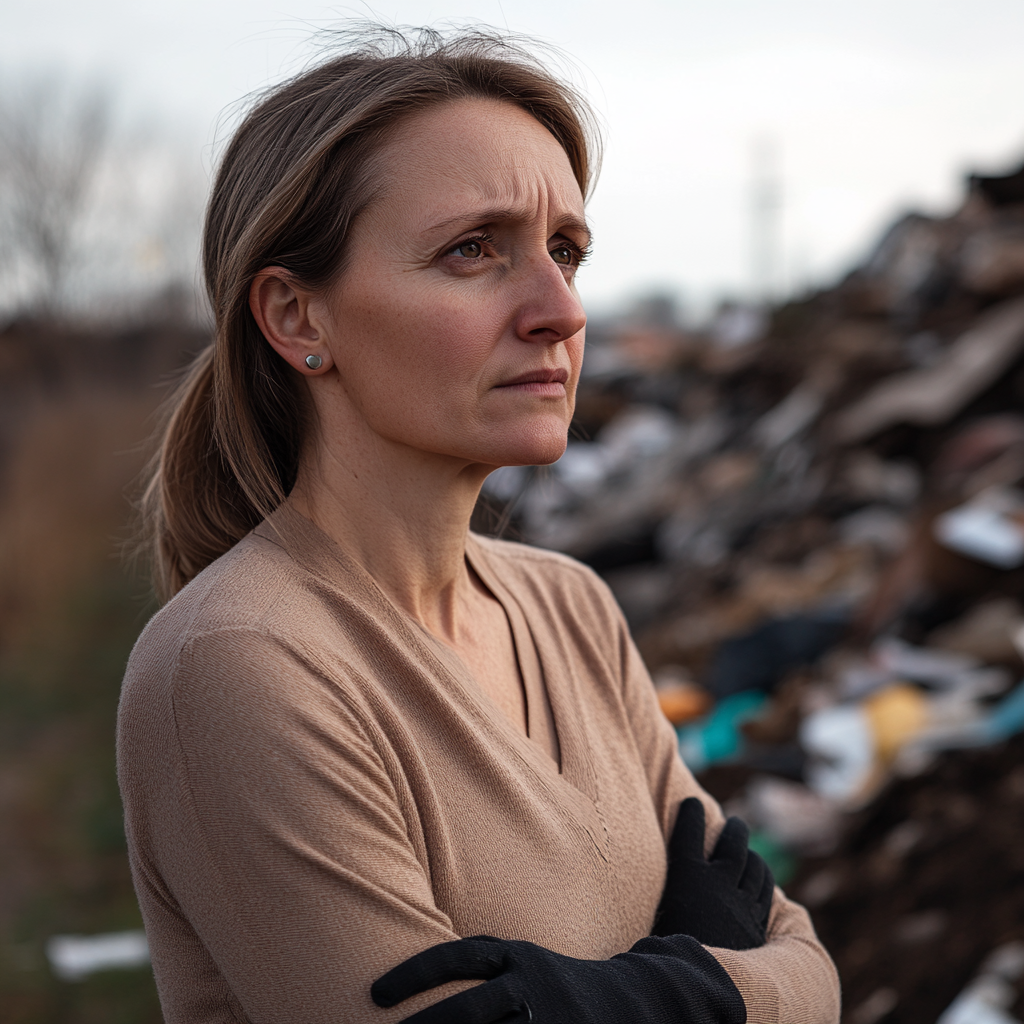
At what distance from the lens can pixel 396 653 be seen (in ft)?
4.44

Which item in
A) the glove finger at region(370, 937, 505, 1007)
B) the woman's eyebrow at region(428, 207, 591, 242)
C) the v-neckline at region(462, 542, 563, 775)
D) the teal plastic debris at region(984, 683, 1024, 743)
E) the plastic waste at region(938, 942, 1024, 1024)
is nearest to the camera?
the glove finger at region(370, 937, 505, 1007)

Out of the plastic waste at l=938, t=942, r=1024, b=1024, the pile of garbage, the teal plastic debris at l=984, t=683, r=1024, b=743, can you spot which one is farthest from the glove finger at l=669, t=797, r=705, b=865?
the teal plastic debris at l=984, t=683, r=1024, b=743

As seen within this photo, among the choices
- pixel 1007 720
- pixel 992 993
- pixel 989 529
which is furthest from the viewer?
pixel 989 529

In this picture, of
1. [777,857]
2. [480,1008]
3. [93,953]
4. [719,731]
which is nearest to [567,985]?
[480,1008]

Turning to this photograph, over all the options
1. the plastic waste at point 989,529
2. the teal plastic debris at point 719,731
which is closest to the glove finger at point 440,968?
the teal plastic debris at point 719,731

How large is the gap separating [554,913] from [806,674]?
12.7 ft

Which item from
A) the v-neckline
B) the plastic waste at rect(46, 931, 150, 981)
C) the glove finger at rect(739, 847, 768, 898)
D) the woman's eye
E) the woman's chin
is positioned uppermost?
the woman's eye

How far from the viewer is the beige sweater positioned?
1158 mm

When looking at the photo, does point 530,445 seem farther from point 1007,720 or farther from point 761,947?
point 1007,720

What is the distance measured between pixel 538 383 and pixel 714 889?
75 centimetres

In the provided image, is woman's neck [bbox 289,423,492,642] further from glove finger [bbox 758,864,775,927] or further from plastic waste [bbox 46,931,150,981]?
plastic waste [bbox 46,931,150,981]

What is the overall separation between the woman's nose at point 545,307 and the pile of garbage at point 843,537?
351 mm

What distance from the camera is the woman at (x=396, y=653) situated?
117 cm

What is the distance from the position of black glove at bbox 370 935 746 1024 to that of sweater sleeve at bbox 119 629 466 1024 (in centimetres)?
2
